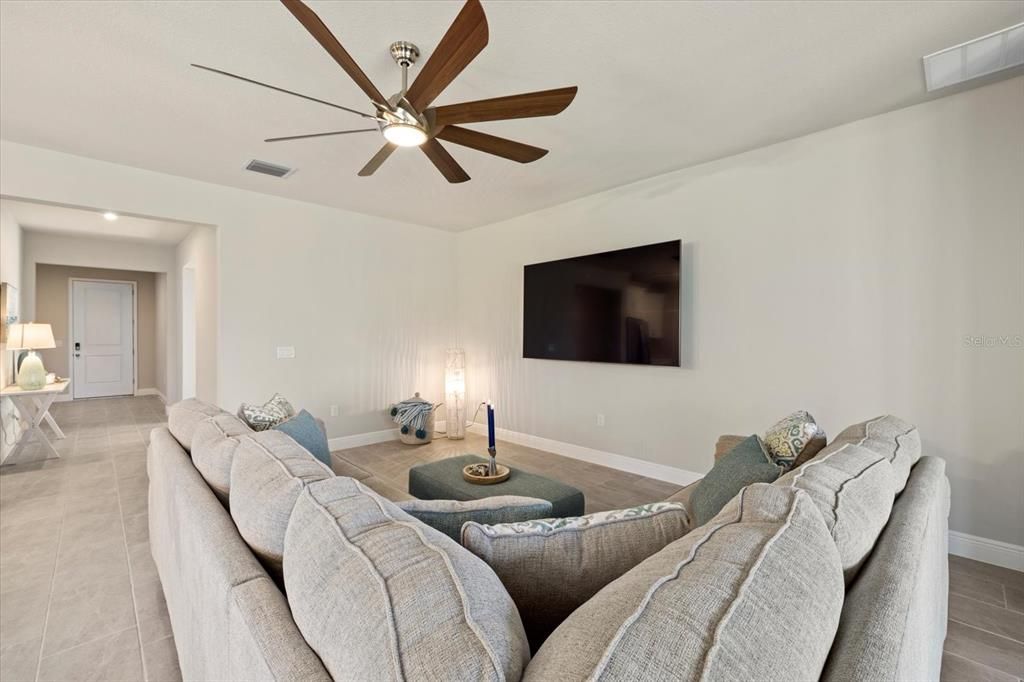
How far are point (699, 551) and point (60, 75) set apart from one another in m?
3.65

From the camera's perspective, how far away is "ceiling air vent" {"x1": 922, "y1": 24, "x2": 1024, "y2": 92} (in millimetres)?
2133

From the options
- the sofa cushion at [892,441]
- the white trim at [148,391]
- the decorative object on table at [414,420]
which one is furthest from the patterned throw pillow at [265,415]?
the white trim at [148,391]

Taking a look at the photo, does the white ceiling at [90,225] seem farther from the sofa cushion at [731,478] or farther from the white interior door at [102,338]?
the sofa cushion at [731,478]

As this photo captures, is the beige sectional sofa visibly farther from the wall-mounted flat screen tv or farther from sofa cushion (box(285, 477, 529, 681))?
the wall-mounted flat screen tv

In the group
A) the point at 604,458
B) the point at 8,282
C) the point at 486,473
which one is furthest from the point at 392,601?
the point at 8,282

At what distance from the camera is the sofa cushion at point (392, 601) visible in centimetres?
57

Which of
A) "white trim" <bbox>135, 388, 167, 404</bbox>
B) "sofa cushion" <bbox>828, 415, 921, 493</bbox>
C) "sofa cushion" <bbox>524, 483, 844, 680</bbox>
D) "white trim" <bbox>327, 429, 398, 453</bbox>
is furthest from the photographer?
"white trim" <bbox>135, 388, 167, 404</bbox>

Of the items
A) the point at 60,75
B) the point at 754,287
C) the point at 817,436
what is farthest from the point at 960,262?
the point at 60,75

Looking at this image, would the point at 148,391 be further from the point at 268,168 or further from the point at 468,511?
the point at 468,511

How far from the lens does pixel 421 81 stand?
1889 mm

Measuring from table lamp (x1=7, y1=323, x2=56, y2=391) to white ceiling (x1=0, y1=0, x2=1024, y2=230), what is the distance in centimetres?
216

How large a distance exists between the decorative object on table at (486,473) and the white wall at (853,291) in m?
1.82

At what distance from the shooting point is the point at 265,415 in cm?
251

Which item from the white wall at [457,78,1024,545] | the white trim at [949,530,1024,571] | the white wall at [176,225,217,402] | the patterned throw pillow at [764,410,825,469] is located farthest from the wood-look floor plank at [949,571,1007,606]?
the white wall at [176,225,217,402]
